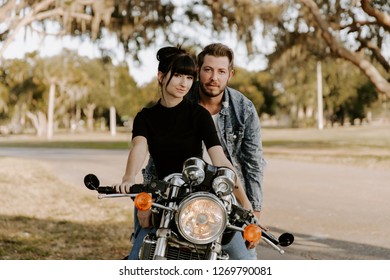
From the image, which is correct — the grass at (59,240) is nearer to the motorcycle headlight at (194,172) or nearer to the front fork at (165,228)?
the front fork at (165,228)

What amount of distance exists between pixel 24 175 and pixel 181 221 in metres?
11.3

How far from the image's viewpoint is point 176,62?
213 cm

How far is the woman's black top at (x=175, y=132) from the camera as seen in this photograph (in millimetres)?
2191

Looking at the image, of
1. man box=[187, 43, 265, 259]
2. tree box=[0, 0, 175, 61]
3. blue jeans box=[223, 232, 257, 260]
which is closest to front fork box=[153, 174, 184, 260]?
blue jeans box=[223, 232, 257, 260]

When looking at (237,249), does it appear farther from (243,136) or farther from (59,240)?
(59,240)

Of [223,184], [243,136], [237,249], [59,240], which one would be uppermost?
[243,136]

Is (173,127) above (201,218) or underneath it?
above

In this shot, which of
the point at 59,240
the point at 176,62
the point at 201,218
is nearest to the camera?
the point at 201,218

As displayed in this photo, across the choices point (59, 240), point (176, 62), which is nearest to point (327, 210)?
point (59, 240)

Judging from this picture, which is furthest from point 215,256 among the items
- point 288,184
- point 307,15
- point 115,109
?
point 115,109

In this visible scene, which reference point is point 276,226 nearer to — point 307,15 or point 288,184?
point 288,184

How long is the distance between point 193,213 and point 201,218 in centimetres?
3

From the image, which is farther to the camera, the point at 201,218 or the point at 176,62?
the point at 176,62

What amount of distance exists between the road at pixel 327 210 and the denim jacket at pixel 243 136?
6.98 feet
